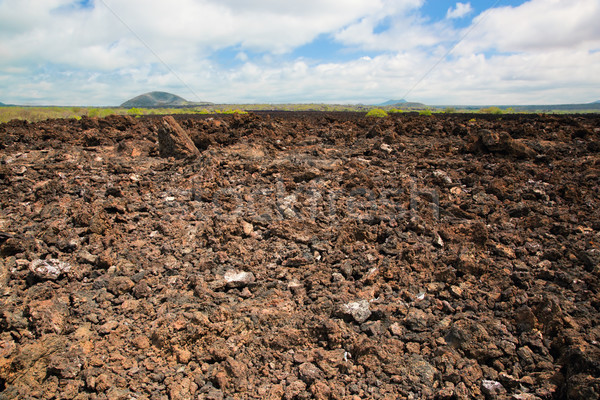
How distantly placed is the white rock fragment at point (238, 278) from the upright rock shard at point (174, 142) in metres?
5.81

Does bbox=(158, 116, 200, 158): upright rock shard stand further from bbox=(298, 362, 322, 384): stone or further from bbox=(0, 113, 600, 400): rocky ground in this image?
bbox=(298, 362, 322, 384): stone

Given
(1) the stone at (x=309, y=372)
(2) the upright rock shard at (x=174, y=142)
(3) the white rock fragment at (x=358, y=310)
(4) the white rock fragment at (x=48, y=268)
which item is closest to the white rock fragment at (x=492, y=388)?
(3) the white rock fragment at (x=358, y=310)

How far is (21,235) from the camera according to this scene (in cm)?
509

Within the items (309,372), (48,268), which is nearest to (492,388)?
(309,372)

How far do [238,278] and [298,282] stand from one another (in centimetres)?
76

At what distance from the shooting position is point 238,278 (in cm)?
409

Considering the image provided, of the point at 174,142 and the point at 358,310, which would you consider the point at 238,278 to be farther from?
the point at 174,142

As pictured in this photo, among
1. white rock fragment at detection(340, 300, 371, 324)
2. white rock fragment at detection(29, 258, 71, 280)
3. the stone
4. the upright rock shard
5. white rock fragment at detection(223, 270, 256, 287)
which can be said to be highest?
the upright rock shard

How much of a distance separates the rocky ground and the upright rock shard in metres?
1.17

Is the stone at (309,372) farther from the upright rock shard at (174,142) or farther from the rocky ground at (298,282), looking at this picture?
the upright rock shard at (174,142)

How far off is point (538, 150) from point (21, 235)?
1212 centimetres

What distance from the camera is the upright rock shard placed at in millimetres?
9188

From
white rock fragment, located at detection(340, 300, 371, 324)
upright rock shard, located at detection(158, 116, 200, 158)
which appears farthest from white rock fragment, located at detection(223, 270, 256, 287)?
upright rock shard, located at detection(158, 116, 200, 158)

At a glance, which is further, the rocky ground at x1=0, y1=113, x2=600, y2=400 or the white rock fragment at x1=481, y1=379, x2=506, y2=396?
the rocky ground at x1=0, y1=113, x2=600, y2=400
